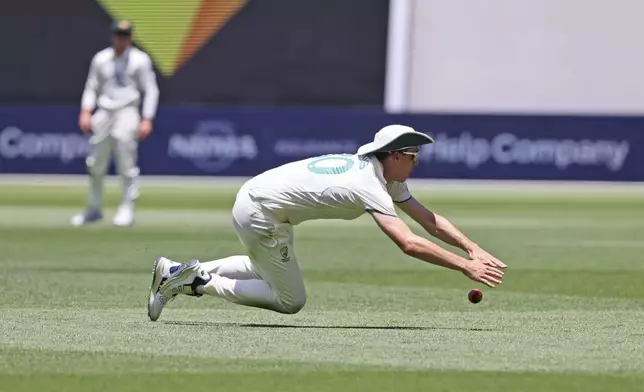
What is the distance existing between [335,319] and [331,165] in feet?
3.57

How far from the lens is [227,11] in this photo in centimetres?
2900

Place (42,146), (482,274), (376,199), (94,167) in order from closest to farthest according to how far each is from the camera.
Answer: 1. (482,274)
2. (376,199)
3. (94,167)
4. (42,146)

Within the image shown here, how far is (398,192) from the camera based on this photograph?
8.26 m

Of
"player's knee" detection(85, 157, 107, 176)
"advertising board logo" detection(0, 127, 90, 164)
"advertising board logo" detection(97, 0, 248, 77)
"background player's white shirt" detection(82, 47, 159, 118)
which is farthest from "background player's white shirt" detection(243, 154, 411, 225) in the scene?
"advertising board logo" detection(97, 0, 248, 77)

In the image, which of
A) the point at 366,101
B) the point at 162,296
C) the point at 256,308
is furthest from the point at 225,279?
the point at 366,101

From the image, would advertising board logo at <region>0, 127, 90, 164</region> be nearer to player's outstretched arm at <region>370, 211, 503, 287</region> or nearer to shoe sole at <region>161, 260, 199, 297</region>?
shoe sole at <region>161, 260, 199, 297</region>

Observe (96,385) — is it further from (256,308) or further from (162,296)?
(256,308)

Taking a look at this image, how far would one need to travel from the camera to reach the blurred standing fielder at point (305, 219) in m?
7.55

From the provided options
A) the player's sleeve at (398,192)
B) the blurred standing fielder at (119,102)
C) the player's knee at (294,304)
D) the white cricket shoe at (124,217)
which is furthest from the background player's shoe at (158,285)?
the white cricket shoe at (124,217)

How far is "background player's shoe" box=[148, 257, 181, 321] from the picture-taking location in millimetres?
8297

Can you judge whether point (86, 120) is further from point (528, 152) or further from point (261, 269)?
point (528, 152)

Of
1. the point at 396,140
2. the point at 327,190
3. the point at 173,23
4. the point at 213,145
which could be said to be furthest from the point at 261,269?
the point at 173,23

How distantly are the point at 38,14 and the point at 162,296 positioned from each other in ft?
69.1

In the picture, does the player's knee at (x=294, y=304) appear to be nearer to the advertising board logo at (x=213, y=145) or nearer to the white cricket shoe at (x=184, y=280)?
the white cricket shoe at (x=184, y=280)
